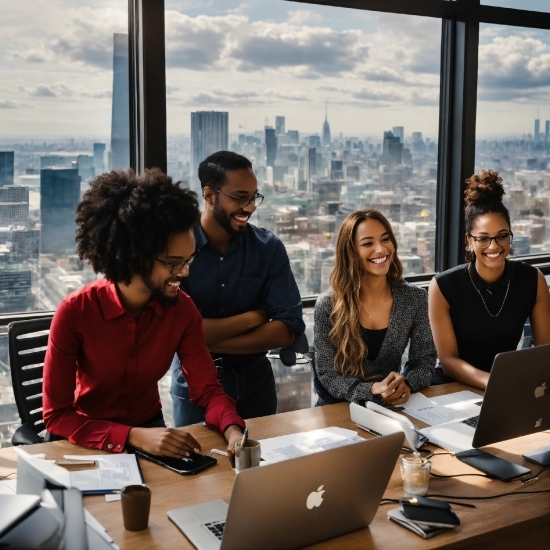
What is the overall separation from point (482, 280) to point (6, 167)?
1.99m

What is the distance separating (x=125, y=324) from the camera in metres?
2.34

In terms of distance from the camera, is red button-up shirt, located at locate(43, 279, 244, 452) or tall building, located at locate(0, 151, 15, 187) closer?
red button-up shirt, located at locate(43, 279, 244, 452)

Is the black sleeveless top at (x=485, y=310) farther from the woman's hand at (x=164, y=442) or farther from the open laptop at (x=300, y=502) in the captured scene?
the open laptop at (x=300, y=502)

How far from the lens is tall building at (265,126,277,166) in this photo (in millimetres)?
3643

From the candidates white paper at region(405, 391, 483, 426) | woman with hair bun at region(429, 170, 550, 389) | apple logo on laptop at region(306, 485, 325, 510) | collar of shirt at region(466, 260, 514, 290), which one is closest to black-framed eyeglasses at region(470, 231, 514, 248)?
woman with hair bun at region(429, 170, 550, 389)

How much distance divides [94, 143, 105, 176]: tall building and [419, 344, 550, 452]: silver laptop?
1.85 m

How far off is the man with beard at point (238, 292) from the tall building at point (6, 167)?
2.53ft

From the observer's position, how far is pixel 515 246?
4.55 meters

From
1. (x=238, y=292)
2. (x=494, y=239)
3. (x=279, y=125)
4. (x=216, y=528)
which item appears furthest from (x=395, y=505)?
(x=279, y=125)

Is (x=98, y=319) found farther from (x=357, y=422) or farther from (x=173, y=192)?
(x=357, y=422)

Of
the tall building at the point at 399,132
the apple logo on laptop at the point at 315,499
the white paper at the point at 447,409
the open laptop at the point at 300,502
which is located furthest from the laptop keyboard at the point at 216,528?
Answer: the tall building at the point at 399,132

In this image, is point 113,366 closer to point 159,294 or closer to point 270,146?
point 159,294

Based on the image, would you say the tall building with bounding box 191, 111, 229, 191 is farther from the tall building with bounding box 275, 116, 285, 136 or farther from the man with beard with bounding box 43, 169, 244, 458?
the man with beard with bounding box 43, 169, 244, 458

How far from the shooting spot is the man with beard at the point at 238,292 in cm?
285
